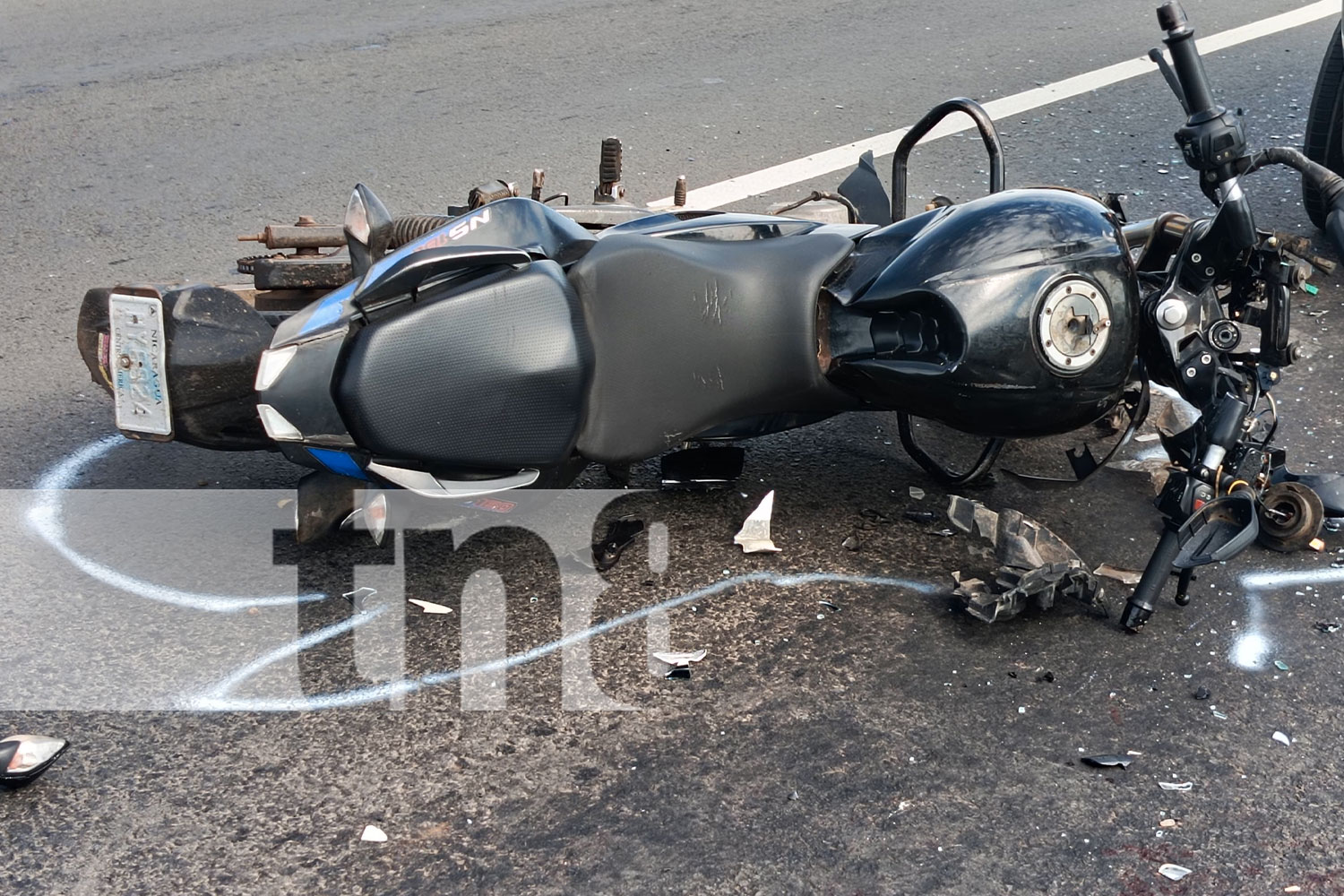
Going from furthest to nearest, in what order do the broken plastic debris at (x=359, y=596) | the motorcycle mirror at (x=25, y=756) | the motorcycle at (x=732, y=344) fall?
the broken plastic debris at (x=359, y=596) → the motorcycle at (x=732, y=344) → the motorcycle mirror at (x=25, y=756)

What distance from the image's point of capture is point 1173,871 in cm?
262

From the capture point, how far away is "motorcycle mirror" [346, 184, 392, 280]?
11.7ft

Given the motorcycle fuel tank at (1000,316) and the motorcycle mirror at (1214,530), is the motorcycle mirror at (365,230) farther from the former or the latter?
the motorcycle mirror at (1214,530)

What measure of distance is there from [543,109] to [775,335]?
4.07m

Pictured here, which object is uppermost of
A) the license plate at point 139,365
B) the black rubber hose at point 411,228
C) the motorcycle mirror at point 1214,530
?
the black rubber hose at point 411,228

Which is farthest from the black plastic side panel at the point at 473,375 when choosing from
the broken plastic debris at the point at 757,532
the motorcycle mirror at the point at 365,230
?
the broken plastic debris at the point at 757,532

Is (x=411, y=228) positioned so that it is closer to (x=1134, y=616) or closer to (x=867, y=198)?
(x=867, y=198)

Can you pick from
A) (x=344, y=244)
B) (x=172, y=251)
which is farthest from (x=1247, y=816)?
(x=172, y=251)

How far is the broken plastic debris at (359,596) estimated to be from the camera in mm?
3377

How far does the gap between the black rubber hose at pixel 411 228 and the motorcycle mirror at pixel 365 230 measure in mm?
163

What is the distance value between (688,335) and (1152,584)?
125 centimetres

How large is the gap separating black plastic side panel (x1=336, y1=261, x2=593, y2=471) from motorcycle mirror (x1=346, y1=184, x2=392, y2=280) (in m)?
0.59

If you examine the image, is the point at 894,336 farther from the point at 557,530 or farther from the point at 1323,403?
the point at 1323,403

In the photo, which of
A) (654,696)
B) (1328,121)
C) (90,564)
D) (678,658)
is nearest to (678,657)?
(678,658)
